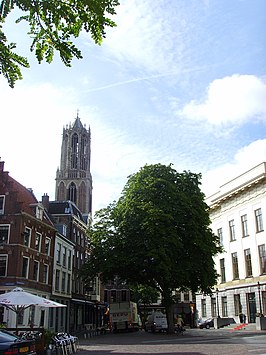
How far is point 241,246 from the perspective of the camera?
49.8 metres

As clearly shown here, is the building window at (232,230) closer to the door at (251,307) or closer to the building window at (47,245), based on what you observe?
the door at (251,307)

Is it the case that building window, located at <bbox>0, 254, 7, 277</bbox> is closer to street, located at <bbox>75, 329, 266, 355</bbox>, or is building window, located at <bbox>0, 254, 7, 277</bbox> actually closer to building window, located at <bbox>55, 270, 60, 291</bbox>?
building window, located at <bbox>55, 270, 60, 291</bbox>

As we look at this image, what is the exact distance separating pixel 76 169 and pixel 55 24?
107159 mm

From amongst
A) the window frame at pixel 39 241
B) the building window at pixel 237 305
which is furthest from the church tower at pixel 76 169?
the window frame at pixel 39 241

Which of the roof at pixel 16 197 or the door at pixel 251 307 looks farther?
the door at pixel 251 307

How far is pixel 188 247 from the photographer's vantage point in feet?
119

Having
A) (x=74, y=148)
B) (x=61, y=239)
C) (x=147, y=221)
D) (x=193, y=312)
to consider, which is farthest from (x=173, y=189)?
(x=74, y=148)

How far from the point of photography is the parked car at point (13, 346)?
11.4 metres

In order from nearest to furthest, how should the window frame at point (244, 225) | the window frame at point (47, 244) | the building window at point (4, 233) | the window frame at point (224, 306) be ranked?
1. the building window at point (4, 233)
2. the window frame at point (47, 244)
3. the window frame at point (244, 225)
4. the window frame at point (224, 306)

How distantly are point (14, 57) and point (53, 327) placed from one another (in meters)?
42.7

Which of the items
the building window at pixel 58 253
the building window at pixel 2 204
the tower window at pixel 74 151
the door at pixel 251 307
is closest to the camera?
the building window at pixel 2 204

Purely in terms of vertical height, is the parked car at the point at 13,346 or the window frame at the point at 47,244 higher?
the window frame at the point at 47,244

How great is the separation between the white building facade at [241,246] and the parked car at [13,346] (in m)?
33.4

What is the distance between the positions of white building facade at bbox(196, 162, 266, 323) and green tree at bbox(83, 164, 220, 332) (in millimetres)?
8736
